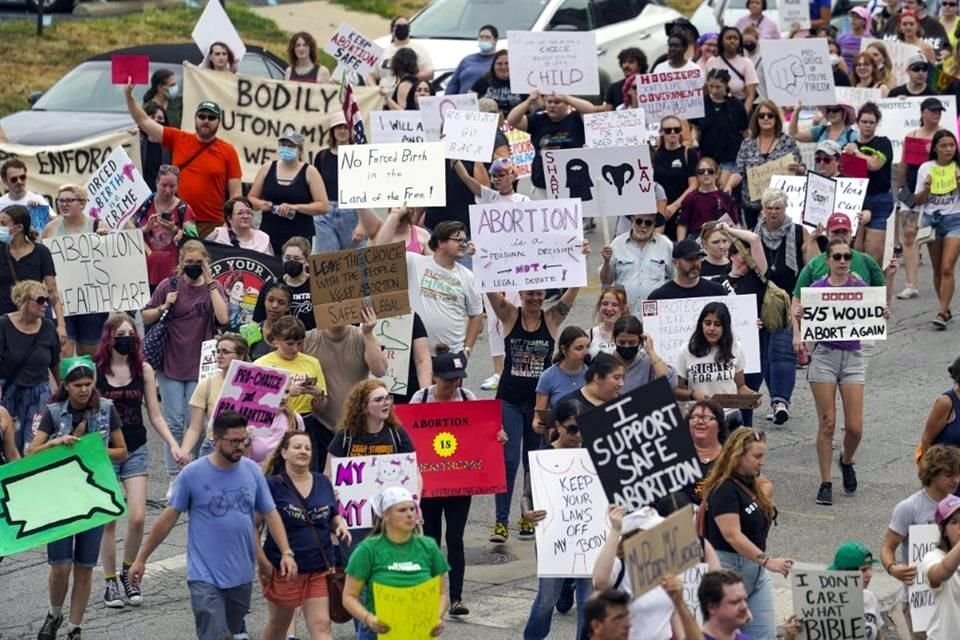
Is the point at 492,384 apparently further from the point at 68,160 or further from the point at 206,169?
the point at 68,160

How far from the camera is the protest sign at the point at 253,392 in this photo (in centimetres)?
1253

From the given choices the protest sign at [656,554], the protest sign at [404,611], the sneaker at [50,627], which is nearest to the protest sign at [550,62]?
the sneaker at [50,627]

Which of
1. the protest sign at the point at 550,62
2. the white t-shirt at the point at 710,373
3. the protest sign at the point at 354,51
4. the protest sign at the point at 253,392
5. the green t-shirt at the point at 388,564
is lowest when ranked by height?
the green t-shirt at the point at 388,564

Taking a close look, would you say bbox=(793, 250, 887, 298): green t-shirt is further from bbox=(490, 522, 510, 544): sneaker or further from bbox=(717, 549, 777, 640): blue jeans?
bbox=(717, 549, 777, 640): blue jeans

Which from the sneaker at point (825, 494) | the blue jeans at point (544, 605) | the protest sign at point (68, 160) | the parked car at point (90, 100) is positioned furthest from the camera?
the parked car at point (90, 100)

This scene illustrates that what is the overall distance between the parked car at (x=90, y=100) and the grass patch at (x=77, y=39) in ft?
13.3

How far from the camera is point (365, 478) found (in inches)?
469

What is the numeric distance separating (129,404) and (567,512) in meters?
2.86

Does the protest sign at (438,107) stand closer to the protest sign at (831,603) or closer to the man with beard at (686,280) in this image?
the man with beard at (686,280)

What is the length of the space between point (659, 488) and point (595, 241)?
12.2m

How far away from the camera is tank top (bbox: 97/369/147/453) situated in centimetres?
1284

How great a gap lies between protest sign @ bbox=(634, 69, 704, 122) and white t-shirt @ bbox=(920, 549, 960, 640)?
9.29 meters

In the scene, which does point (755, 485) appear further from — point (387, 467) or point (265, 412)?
point (265, 412)

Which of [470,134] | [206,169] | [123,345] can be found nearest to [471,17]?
[470,134]
